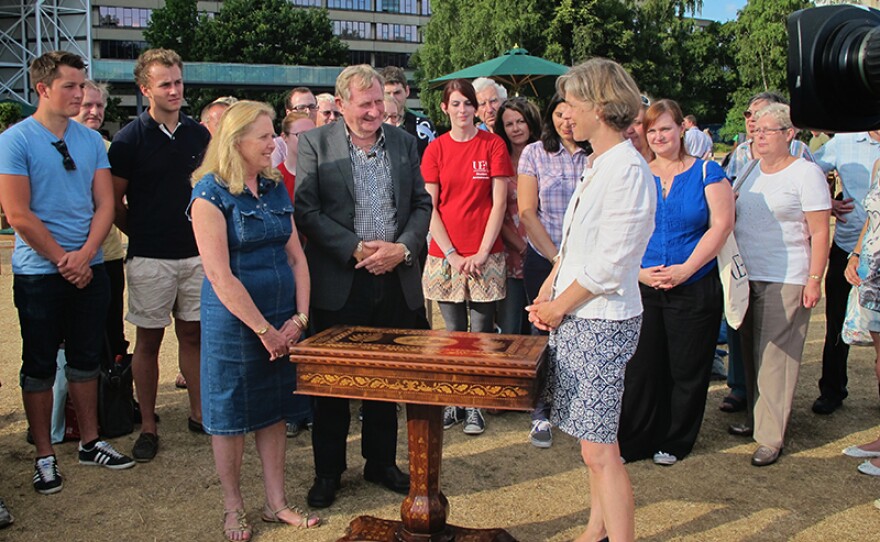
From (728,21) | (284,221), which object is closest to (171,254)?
(284,221)

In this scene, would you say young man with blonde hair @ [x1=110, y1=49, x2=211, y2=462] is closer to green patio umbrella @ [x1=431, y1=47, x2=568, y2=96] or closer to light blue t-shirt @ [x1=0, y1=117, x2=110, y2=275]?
light blue t-shirt @ [x1=0, y1=117, x2=110, y2=275]

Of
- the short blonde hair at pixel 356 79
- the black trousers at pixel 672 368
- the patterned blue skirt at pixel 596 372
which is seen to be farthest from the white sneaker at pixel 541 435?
the short blonde hair at pixel 356 79

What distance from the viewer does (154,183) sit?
4.66 meters

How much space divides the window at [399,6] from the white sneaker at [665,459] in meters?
82.1

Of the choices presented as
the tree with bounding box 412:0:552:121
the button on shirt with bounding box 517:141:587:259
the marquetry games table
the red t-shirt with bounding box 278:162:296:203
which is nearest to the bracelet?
the marquetry games table

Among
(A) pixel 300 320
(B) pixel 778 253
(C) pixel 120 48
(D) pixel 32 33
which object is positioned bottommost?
(A) pixel 300 320

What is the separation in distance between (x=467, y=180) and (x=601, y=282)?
2.28m

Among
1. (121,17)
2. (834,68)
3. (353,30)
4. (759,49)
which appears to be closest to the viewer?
(834,68)

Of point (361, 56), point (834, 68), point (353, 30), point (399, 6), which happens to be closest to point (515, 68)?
point (834, 68)

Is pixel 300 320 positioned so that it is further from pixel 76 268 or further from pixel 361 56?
pixel 361 56

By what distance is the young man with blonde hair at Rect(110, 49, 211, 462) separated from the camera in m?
4.65

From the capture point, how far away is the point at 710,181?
448cm

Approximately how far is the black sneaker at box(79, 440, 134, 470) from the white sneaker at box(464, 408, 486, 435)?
198 cm

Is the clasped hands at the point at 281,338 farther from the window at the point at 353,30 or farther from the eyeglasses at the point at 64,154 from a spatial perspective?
the window at the point at 353,30
